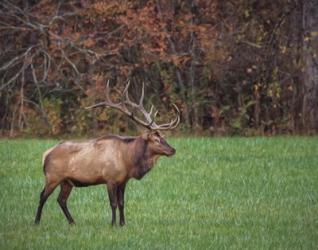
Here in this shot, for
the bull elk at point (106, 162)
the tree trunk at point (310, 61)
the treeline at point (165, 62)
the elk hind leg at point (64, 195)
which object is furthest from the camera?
the treeline at point (165, 62)

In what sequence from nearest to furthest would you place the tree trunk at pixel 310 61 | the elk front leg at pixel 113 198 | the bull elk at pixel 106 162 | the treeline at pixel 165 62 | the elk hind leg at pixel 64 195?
the elk front leg at pixel 113 198 → the bull elk at pixel 106 162 → the elk hind leg at pixel 64 195 → the tree trunk at pixel 310 61 → the treeline at pixel 165 62

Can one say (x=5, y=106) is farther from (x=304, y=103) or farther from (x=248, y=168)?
(x=248, y=168)

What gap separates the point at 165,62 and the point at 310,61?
422cm

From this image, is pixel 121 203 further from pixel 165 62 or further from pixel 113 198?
pixel 165 62

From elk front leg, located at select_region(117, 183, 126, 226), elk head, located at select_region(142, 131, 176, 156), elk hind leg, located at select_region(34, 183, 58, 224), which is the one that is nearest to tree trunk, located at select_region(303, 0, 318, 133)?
elk head, located at select_region(142, 131, 176, 156)

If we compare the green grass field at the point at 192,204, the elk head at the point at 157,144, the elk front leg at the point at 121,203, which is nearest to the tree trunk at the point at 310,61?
the green grass field at the point at 192,204

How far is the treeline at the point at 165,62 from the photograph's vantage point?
25484 mm

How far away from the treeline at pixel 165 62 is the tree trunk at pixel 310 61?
0.03m

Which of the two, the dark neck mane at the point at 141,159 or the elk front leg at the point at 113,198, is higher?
the dark neck mane at the point at 141,159

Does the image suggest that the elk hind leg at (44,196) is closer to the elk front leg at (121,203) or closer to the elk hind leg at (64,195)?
the elk hind leg at (64,195)

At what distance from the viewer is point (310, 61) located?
25.3 meters

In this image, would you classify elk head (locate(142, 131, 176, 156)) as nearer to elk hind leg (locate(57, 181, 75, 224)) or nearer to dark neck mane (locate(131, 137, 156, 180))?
dark neck mane (locate(131, 137, 156, 180))

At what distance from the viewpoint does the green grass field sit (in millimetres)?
10461

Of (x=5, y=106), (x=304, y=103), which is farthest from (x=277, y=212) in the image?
(x=5, y=106)
